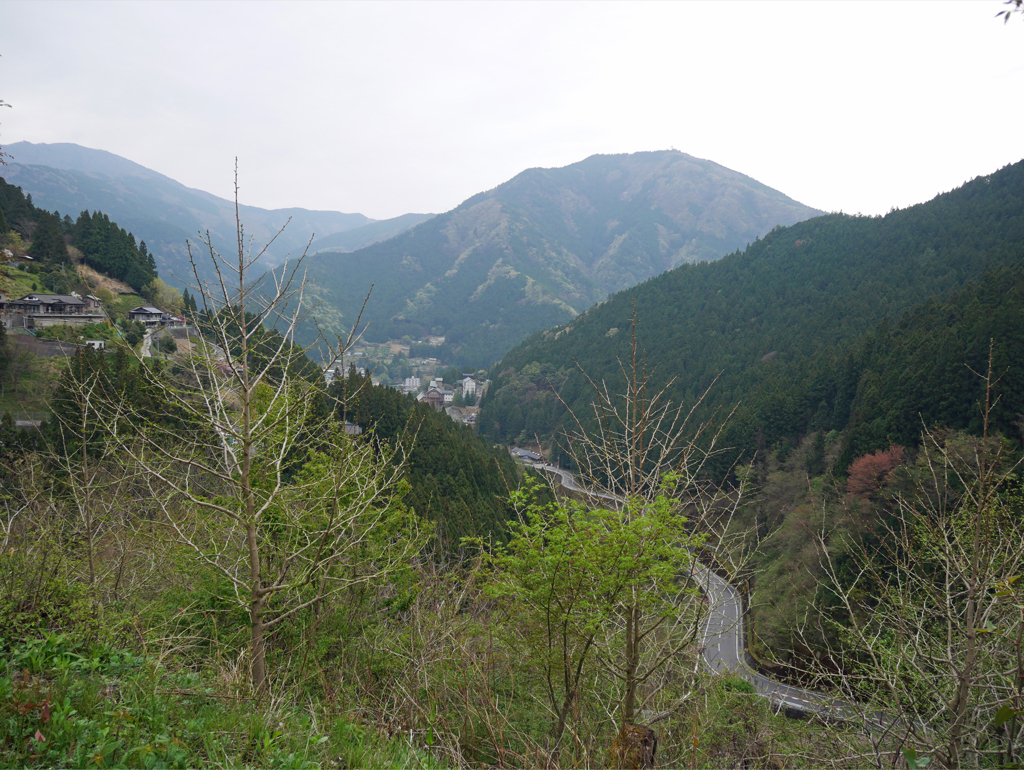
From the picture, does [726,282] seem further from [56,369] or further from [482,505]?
[56,369]

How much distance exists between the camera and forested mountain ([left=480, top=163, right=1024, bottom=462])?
2838cm

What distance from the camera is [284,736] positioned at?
3355 mm

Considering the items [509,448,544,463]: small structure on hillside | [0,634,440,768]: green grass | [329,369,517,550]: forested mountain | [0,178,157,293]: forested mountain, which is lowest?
[509,448,544,463]: small structure on hillside

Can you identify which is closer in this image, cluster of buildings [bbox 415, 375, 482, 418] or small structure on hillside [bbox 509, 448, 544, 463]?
small structure on hillside [bbox 509, 448, 544, 463]

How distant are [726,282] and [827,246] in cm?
1485

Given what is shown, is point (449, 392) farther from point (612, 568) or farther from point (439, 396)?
point (612, 568)

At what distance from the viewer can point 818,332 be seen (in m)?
57.6

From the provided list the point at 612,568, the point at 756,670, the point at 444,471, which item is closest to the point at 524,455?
the point at 444,471

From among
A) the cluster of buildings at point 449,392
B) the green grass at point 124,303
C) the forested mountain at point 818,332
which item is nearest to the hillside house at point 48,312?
the green grass at point 124,303

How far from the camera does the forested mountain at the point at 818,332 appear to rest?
28375 millimetres

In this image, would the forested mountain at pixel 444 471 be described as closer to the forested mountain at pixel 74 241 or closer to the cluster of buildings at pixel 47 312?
the cluster of buildings at pixel 47 312

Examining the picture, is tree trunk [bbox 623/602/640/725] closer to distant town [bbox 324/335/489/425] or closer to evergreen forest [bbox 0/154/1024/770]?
evergreen forest [bbox 0/154/1024/770]

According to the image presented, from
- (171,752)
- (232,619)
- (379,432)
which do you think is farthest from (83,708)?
(379,432)

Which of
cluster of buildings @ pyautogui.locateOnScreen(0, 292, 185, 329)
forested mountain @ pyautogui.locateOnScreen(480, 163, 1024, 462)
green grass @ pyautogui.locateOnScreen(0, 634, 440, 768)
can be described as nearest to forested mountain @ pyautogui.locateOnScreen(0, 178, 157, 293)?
cluster of buildings @ pyautogui.locateOnScreen(0, 292, 185, 329)
